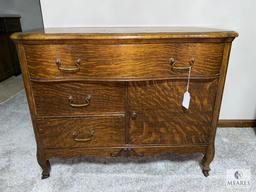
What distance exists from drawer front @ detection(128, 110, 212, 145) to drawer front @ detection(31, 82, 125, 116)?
0.44 ft

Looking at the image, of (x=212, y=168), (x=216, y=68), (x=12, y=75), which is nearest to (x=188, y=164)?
(x=212, y=168)

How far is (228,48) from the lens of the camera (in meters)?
0.92

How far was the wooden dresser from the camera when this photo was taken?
877 mm

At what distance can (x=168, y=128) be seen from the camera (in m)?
1.06

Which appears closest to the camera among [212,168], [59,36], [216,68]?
[59,36]

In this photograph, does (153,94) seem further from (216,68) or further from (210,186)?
(210,186)

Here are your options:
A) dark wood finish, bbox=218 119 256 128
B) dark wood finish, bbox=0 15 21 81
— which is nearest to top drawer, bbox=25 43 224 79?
dark wood finish, bbox=218 119 256 128

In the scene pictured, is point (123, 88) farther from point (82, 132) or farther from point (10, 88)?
point (10, 88)

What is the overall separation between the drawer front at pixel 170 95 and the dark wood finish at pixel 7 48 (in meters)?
2.58

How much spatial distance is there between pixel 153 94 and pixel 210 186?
63 cm

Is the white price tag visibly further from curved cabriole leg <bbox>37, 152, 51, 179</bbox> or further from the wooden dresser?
curved cabriole leg <bbox>37, 152, 51, 179</bbox>

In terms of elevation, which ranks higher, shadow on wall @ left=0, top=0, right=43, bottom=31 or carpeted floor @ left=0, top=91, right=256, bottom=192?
shadow on wall @ left=0, top=0, right=43, bottom=31

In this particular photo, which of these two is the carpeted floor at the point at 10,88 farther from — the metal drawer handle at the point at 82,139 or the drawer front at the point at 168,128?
the drawer front at the point at 168,128

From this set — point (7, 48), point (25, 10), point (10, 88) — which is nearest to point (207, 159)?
point (10, 88)
